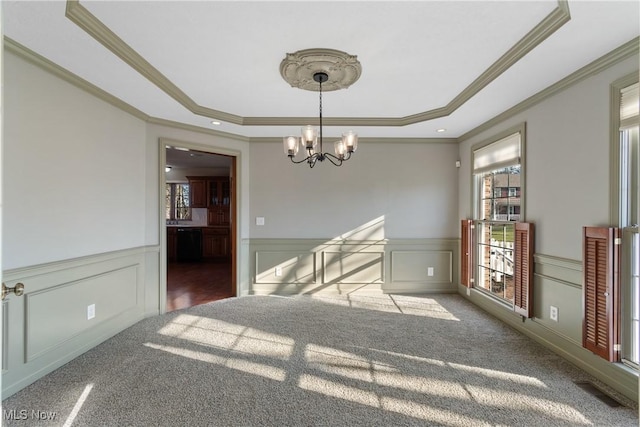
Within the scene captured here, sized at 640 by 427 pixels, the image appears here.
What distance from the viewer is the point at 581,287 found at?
2.70 meters

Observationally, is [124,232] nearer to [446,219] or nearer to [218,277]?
[218,277]

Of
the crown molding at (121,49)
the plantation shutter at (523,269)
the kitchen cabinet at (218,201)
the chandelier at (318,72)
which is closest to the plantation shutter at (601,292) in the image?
the plantation shutter at (523,269)

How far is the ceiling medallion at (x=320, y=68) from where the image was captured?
2.58 meters

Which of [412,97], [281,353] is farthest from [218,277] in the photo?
[412,97]

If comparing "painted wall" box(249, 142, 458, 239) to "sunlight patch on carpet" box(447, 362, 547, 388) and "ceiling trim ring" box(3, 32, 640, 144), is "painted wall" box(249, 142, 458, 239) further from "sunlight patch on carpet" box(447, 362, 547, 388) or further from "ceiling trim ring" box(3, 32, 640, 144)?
"sunlight patch on carpet" box(447, 362, 547, 388)

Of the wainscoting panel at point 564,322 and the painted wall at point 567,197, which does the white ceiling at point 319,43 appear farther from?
the wainscoting panel at point 564,322

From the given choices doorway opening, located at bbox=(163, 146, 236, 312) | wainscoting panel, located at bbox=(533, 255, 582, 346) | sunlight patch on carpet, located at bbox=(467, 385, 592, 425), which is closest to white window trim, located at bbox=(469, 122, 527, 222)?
wainscoting panel, located at bbox=(533, 255, 582, 346)

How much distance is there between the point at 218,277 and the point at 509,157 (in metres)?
5.04

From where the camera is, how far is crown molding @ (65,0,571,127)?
208cm

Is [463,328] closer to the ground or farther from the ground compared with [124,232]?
closer to the ground

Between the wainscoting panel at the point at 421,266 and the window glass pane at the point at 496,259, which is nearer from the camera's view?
the window glass pane at the point at 496,259

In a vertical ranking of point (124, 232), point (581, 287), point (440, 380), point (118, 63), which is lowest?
point (440, 380)

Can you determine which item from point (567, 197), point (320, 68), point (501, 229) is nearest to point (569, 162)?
point (567, 197)

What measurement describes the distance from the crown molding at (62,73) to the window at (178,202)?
5.32 metres
